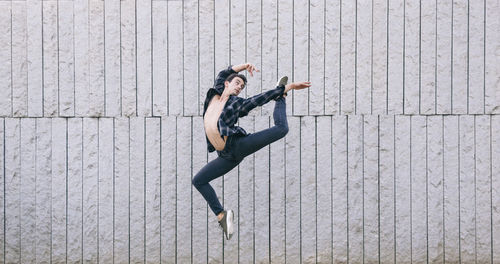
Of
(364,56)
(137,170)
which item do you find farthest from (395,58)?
(137,170)

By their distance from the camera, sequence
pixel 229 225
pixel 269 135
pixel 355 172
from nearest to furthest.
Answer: pixel 269 135
pixel 229 225
pixel 355 172

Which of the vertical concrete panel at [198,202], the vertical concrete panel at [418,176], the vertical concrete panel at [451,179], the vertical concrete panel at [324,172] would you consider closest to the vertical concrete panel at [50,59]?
the vertical concrete panel at [198,202]

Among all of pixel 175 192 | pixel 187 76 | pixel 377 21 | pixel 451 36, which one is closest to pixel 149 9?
pixel 187 76

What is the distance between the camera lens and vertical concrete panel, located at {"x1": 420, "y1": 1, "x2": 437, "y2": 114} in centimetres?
588

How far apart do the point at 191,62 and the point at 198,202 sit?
159cm

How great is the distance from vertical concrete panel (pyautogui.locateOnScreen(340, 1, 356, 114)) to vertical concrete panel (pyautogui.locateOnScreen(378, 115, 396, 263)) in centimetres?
43

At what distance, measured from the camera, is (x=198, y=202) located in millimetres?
5879

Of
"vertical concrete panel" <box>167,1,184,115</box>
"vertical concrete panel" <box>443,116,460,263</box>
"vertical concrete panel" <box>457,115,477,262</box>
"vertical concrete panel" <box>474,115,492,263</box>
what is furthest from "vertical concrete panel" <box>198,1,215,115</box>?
"vertical concrete panel" <box>474,115,492,263</box>

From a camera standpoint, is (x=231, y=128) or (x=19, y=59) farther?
(x=19, y=59)

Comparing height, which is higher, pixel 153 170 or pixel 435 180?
pixel 153 170

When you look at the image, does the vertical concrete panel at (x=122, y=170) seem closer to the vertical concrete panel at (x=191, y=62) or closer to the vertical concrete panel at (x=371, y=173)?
the vertical concrete panel at (x=191, y=62)

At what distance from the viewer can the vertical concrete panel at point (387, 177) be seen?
5.87 meters

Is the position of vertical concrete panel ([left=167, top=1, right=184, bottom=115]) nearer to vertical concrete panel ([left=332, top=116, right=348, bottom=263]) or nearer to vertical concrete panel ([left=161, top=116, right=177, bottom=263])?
vertical concrete panel ([left=161, top=116, right=177, bottom=263])

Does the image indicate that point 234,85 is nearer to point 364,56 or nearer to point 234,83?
point 234,83
